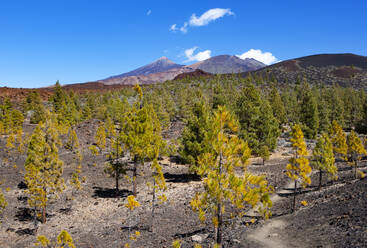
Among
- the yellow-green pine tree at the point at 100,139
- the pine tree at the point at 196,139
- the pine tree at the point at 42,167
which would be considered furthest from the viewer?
the yellow-green pine tree at the point at 100,139

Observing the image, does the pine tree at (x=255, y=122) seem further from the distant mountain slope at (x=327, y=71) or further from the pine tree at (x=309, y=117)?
the distant mountain slope at (x=327, y=71)

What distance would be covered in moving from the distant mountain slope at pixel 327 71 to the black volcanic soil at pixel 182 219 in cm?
11319

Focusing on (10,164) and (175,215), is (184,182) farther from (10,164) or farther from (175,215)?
(10,164)

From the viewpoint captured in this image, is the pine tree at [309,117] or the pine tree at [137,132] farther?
the pine tree at [309,117]

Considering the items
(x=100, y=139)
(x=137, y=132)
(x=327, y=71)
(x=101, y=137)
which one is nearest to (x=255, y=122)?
(x=137, y=132)

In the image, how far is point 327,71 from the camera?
531 feet

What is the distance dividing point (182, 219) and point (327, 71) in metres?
175

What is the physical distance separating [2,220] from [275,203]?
965 inches

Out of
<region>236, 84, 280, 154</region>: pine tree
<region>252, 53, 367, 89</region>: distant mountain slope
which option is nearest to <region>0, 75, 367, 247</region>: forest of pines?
<region>236, 84, 280, 154</region>: pine tree

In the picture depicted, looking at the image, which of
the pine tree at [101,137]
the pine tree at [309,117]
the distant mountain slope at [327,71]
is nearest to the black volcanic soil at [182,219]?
the pine tree at [101,137]

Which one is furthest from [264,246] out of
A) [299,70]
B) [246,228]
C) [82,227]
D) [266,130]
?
[299,70]

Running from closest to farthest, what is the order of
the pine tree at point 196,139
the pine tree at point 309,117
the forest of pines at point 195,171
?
the forest of pines at point 195,171 < the pine tree at point 196,139 < the pine tree at point 309,117

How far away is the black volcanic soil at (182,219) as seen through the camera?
597 inches

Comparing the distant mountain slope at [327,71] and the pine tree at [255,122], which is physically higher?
the distant mountain slope at [327,71]
